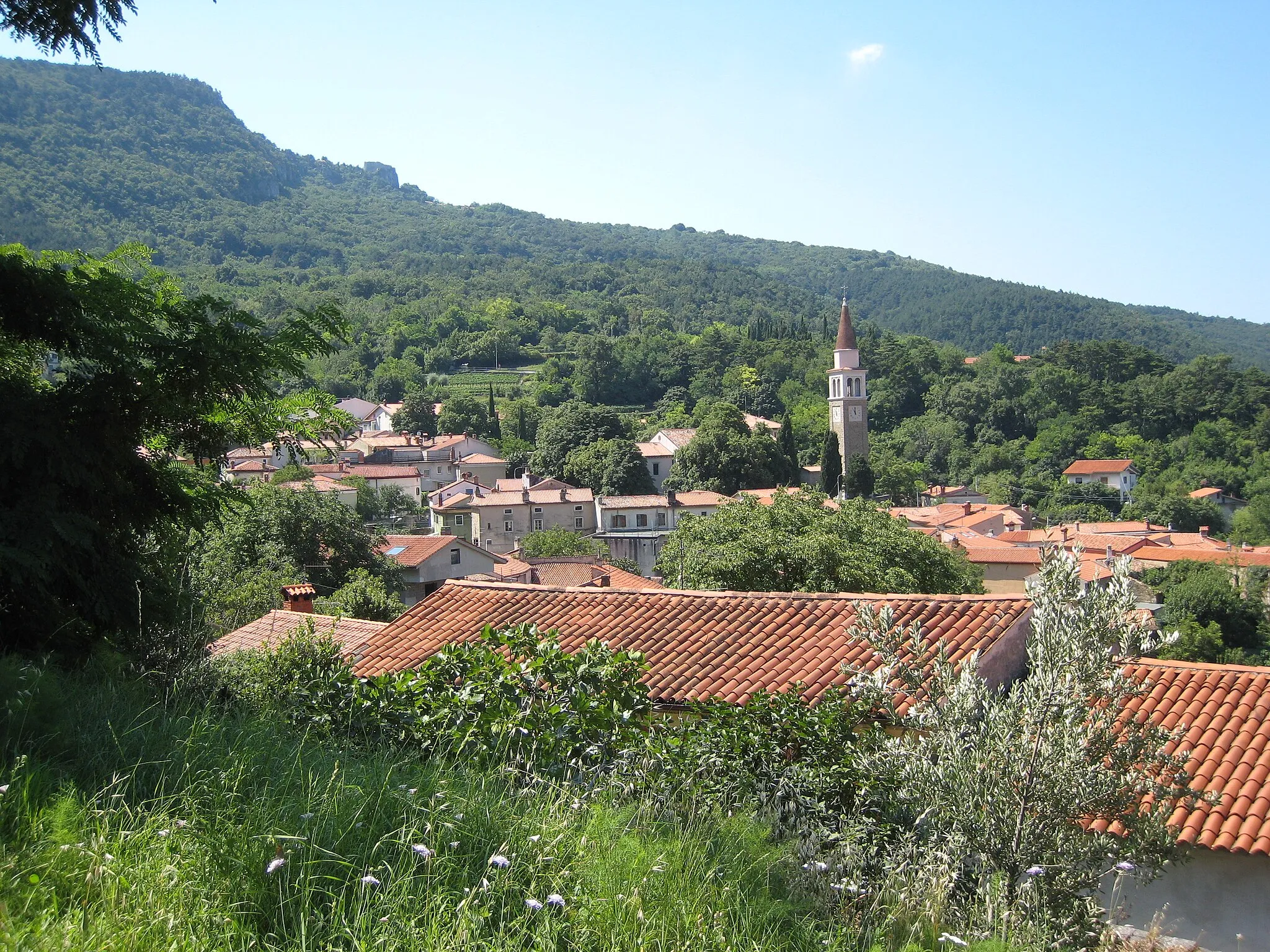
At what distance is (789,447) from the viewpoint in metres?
77.4

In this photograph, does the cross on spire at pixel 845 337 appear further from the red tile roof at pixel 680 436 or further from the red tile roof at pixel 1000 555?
the red tile roof at pixel 1000 555

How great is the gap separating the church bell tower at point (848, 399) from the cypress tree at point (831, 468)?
32.3 ft

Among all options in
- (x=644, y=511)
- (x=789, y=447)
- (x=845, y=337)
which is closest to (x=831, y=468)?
(x=789, y=447)

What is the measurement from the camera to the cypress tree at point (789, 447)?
7538cm

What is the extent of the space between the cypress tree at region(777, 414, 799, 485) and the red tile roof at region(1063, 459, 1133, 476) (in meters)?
25.8

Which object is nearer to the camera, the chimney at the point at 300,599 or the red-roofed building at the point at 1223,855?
the red-roofed building at the point at 1223,855

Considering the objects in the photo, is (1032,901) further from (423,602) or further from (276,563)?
(276,563)

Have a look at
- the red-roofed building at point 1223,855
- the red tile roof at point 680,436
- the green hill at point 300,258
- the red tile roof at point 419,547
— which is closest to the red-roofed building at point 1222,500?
the red tile roof at point 680,436

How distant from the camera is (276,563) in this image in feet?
84.1

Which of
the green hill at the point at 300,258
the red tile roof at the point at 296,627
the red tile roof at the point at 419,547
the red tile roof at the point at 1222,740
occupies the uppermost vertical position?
the green hill at the point at 300,258

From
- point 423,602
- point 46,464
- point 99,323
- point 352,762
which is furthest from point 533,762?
point 423,602

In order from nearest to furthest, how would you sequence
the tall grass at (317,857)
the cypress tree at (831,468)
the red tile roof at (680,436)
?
the tall grass at (317,857), the cypress tree at (831,468), the red tile roof at (680,436)

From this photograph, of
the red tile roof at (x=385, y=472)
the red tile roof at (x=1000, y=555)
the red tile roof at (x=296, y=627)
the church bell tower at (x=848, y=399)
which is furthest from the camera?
the church bell tower at (x=848, y=399)

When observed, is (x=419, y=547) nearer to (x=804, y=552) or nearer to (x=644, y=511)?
(x=804, y=552)
